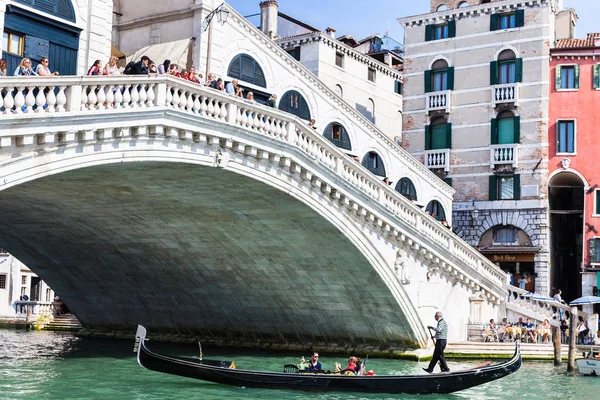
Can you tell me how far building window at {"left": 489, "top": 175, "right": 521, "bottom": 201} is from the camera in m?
28.9

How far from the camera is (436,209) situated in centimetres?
2755

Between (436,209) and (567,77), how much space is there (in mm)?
6291

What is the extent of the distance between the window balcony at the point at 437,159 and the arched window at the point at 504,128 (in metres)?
1.71

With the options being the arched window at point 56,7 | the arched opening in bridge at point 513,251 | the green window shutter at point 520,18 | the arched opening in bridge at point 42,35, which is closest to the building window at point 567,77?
the green window shutter at point 520,18

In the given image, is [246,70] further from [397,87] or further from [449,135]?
[397,87]

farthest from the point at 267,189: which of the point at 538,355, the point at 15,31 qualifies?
the point at 538,355

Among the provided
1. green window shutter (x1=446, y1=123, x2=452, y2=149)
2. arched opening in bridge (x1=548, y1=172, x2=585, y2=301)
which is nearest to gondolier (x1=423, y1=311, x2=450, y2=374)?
arched opening in bridge (x1=548, y1=172, x2=585, y2=301)

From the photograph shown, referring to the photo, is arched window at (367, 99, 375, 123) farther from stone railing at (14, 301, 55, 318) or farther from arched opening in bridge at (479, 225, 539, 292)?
stone railing at (14, 301, 55, 318)

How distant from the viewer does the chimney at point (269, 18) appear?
3322cm

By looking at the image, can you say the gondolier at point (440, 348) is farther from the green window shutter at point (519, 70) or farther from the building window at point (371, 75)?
the building window at point (371, 75)

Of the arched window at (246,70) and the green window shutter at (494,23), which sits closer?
the arched window at (246,70)

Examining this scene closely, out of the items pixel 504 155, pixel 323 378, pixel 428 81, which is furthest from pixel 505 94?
pixel 323 378

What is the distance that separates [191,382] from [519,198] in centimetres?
1554

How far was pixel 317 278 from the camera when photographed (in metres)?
21.5
